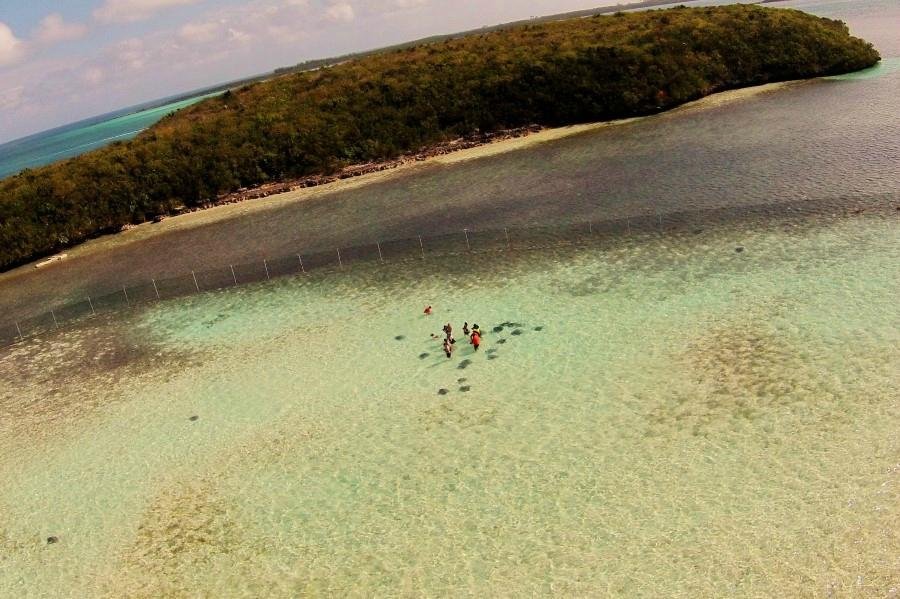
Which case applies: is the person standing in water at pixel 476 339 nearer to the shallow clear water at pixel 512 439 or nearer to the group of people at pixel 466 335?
the group of people at pixel 466 335

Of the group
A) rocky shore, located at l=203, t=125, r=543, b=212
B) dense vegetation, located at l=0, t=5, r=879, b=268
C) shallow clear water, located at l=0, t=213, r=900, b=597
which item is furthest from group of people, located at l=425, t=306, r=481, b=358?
dense vegetation, located at l=0, t=5, r=879, b=268

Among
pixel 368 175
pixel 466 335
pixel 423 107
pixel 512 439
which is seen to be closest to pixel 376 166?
pixel 368 175

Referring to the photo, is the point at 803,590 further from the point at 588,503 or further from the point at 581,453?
the point at 581,453

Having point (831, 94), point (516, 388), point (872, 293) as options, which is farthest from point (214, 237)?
point (831, 94)

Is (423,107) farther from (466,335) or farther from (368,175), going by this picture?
(466,335)

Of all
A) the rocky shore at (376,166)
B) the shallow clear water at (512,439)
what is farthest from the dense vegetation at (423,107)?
the shallow clear water at (512,439)

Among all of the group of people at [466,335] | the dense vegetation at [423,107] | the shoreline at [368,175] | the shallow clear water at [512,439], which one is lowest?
the shallow clear water at [512,439]
